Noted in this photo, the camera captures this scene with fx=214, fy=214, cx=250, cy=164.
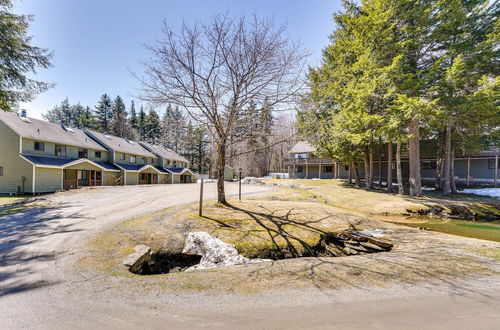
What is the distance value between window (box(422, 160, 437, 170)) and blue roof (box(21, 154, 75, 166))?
41813 mm

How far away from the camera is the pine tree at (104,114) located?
5083 cm

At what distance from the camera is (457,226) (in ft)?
37.0

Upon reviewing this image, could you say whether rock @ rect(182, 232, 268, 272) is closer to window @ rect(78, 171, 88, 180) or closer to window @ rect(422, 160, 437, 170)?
window @ rect(78, 171, 88, 180)

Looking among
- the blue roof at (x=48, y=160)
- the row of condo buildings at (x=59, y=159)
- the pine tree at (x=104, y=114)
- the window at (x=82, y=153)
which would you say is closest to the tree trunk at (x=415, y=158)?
the row of condo buildings at (x=59, y=159)

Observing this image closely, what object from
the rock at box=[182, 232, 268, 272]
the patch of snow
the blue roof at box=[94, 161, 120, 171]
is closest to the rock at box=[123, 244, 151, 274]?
the rock at box=[182, 232, 268, 272]

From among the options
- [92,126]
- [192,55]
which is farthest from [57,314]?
[92,126]

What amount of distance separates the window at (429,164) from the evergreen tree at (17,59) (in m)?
38.4

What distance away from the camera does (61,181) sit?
21266mm

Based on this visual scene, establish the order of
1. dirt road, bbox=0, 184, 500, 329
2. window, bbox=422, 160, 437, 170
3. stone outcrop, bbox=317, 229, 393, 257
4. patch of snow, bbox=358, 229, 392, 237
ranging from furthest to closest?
window, bbox=422, 160, 437, 170, patch of snow, bbox=358, 229, 392, 237, stone outcrop, bbox=317, 229, 393, 257, dirt road, bbox=0, 184, 500, 329

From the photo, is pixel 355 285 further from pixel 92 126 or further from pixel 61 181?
pixel 92 126

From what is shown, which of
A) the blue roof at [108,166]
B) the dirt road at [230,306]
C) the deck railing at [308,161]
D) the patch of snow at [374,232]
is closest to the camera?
the dirt road at [230,306]

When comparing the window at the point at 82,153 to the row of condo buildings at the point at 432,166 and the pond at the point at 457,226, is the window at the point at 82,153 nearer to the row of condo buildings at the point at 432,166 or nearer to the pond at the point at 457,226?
the row of condo buildings at the point at 432,166

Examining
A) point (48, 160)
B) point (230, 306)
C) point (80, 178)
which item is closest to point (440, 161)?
point (230, 306)

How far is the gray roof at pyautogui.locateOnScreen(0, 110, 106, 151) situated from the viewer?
1970cm
